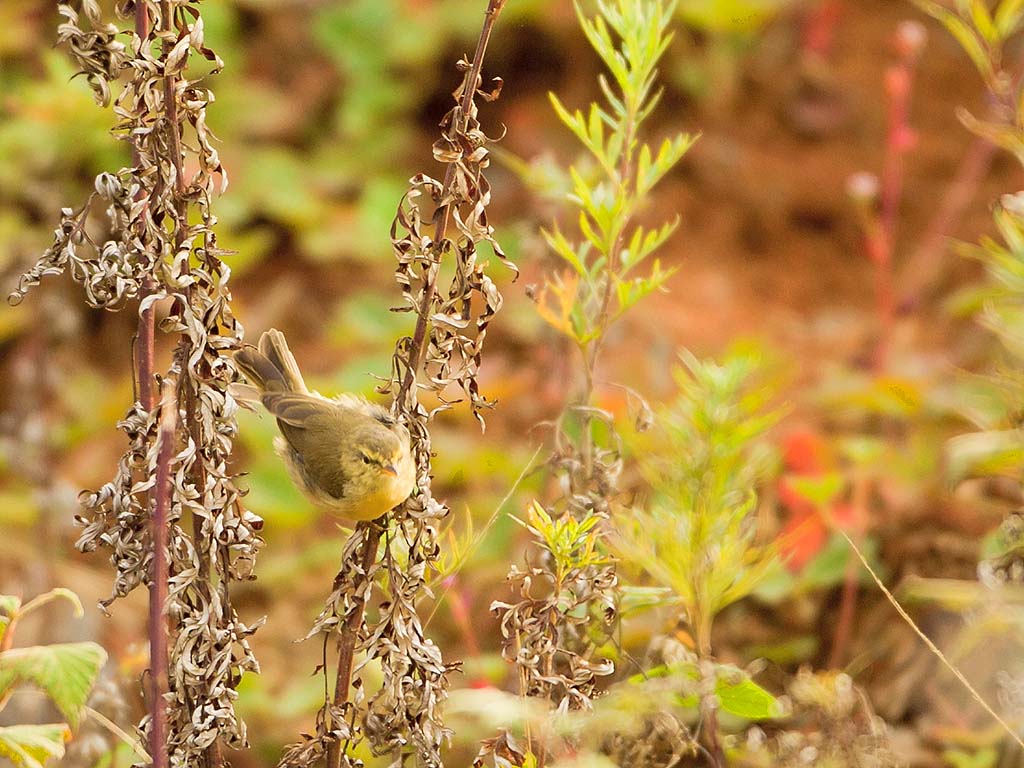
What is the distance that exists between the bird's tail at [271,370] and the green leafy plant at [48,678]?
0.89 metres

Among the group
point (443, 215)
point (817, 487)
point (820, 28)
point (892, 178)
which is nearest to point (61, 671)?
point (443, 215)

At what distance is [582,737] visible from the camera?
59.9 inches

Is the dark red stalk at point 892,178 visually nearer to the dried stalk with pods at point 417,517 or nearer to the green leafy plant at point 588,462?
the green leafy plant at point 588,462

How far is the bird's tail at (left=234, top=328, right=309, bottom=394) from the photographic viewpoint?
88.0 inches

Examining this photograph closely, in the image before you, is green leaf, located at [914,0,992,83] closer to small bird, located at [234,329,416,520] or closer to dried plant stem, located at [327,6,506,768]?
dried plant stem, located at [327,6,506,768]

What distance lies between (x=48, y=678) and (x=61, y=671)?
19 millimetres

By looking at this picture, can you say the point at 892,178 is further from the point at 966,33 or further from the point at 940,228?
the point at 966,33

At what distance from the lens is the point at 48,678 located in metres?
1.29

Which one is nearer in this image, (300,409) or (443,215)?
(443,215)

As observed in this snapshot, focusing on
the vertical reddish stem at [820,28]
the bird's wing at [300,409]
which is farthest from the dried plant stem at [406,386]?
the vertical reddish stem at [820,28]

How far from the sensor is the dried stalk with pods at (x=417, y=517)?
141 cm

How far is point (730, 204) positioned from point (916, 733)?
260cm

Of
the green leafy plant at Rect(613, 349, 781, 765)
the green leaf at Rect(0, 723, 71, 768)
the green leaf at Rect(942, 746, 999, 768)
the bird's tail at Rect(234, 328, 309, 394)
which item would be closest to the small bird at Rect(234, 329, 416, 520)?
the bird's tail at Rect(234, 328, 309, 394)

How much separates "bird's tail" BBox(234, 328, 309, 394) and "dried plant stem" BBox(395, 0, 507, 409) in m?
0.78
